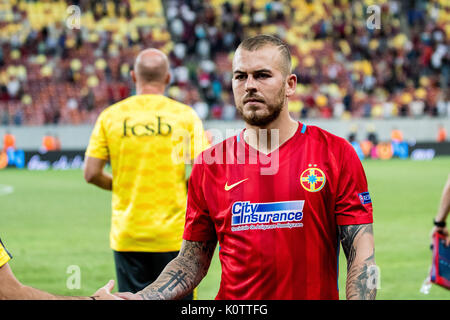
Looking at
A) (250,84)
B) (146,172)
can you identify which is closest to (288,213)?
(250,84)

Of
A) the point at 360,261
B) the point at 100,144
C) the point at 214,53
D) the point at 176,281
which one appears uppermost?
the point at 214,53

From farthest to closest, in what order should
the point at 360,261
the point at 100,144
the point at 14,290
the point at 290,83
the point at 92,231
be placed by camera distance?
the point at 92,231 → the point at 100,144 → the point at 290,83 → the point at 360,261 → the point at 14,290

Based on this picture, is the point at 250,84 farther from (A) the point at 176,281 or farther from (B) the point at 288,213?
(A) the point at 176,281

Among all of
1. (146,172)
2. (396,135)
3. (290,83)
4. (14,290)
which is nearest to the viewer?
(14,290)

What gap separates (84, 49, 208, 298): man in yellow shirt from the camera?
4844 millimetres

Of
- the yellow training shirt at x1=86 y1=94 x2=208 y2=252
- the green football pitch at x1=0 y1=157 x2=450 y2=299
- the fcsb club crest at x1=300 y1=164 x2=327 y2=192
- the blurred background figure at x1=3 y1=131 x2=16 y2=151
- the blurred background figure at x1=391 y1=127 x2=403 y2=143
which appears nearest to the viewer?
the fcsb club crest at x1=300 y1=164 x2=327 y2=192

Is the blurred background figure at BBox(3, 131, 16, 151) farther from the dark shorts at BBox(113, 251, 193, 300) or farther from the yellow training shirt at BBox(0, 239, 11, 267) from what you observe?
the yellow training shirt at BBox(0, 239, 11, 267)

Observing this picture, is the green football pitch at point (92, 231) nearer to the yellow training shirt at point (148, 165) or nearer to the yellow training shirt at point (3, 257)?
the yellow training shirt at point (148, 165)

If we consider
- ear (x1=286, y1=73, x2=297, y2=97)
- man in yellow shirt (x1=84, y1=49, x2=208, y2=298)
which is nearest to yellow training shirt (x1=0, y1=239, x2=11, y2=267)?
ear (x1=286, y1=73, x2=297, y2=97)

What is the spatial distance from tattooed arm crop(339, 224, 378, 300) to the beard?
1.94ft

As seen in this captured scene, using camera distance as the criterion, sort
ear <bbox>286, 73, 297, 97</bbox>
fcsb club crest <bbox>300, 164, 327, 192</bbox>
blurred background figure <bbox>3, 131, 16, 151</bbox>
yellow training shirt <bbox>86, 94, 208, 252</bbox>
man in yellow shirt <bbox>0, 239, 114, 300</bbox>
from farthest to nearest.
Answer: blurred background figure <bbox>3, 131, 16, 151</bbox> < yellow training shirt <bbox>86, 94, 208, 252</bbox> < ear <bbox>286, 73, 297, 97</bbox> < fcsb club crest <bbox>300, 164, 327, 192</bbox> < man in yellow shirt <bbox>0, 239, 114, 300</bbox>

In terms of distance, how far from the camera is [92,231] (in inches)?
464

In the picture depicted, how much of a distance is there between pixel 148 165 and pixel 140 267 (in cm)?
73

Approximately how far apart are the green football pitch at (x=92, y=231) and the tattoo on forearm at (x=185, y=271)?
13.9ft
